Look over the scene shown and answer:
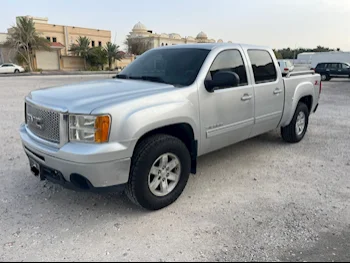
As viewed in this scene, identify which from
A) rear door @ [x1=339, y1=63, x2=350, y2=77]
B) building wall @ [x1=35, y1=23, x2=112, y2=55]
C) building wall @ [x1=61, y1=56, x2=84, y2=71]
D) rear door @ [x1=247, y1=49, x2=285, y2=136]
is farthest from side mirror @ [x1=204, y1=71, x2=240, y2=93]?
building wall @ [x1=35, y1=23, x2=112, y2=55]

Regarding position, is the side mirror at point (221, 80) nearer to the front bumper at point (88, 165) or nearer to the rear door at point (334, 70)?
the front bumper at point (88, 165)

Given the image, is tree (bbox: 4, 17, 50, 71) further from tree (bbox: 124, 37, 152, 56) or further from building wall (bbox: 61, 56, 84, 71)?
tree (bbox: 124, 37, 152, 56)

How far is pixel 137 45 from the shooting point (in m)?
65.7

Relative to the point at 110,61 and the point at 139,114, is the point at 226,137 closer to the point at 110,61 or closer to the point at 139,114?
the point at 139,114

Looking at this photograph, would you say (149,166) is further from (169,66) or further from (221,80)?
(169,66)

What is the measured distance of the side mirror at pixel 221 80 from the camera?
12.0 ft

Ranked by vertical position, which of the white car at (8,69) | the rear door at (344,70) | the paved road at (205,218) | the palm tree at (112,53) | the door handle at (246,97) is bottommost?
the paved road at (205,218)

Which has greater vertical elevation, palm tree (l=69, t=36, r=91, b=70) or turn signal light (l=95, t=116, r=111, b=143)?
palm tree (l=69, t=36, r=91, b=70)

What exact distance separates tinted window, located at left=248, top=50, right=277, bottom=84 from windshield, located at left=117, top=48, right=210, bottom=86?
100 centimetres

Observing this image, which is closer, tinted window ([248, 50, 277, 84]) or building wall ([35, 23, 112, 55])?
tinted window ([248, 50, 277, 84])

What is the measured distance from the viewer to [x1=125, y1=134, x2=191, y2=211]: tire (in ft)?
10.3

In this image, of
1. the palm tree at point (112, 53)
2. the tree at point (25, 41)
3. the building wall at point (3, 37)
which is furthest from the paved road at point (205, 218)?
the building wall at point (3, 37)

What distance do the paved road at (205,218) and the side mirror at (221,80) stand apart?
4.40 ft

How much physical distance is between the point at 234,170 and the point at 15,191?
10.0ft
